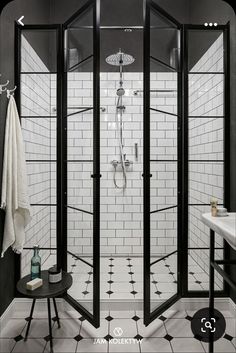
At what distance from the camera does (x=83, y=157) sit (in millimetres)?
2055

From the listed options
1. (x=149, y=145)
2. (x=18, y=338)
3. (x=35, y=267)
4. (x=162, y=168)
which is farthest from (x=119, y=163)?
(x=18, y=338)

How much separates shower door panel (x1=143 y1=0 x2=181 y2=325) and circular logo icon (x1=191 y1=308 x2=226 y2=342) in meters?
0.22

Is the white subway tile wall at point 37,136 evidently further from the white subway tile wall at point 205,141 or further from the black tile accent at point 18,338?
the white subway tile wall at point 205,141

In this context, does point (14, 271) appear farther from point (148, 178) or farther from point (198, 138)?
point (198, 138)

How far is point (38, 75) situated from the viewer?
2.24 m

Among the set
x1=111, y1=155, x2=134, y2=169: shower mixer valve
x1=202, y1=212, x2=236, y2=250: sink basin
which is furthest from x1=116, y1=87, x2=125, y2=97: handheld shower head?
x1=202, y1=212, x2=236, y2=250: sink basin

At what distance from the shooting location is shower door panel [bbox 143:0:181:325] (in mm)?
1914

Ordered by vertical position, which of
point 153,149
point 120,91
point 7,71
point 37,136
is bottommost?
point 153,149

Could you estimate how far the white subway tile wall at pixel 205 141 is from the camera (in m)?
2.19

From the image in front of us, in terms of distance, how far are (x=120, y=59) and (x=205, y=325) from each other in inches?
108

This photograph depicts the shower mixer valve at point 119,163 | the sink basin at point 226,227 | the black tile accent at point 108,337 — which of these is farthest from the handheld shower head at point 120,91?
the black tile accent at point 108,337

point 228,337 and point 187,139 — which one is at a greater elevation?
point 187,139

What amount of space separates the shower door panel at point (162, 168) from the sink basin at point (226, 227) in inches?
19.8

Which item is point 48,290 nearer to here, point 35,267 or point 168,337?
point 35,267
